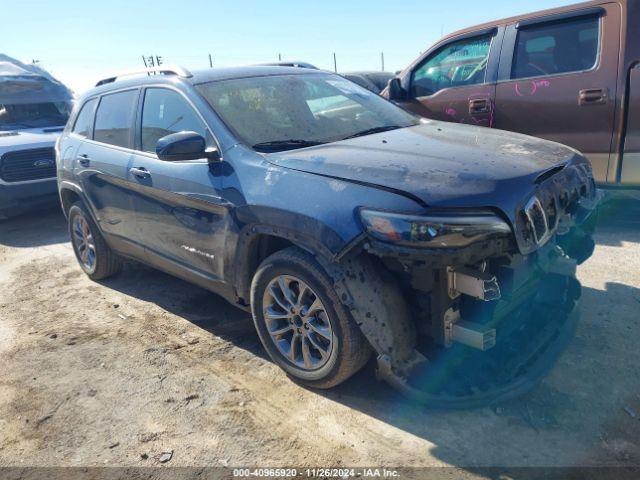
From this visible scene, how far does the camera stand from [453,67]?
5953 millimetres

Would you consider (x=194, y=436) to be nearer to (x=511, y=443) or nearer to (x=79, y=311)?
(x=511, y=443)

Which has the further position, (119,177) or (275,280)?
(119,177)

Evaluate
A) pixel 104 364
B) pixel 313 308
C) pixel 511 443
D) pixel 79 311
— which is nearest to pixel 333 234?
pixel 313 308

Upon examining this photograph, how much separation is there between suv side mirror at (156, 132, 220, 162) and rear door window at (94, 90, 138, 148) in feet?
3.60

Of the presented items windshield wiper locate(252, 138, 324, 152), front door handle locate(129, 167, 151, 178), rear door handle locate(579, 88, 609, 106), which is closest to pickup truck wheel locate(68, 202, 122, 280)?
front door handle locate(129, 167, 151, 178)

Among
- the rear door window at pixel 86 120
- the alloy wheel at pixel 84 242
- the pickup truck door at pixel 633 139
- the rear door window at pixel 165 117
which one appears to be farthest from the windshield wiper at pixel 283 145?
the pickup truck door at pixel 633 139

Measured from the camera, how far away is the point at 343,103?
13.0 ft

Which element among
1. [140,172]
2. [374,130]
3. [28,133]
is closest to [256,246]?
[374,130]

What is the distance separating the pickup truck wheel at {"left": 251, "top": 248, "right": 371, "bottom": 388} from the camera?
8.95 feet

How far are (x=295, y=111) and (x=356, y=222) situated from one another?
54.1 inches

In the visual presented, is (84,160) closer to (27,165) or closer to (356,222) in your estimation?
(356,222)

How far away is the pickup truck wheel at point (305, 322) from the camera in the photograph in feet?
8.95

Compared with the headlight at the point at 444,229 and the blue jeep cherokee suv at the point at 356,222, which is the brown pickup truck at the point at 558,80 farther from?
the headlight at the point at 444,229

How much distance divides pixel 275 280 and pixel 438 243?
1.04 metres
